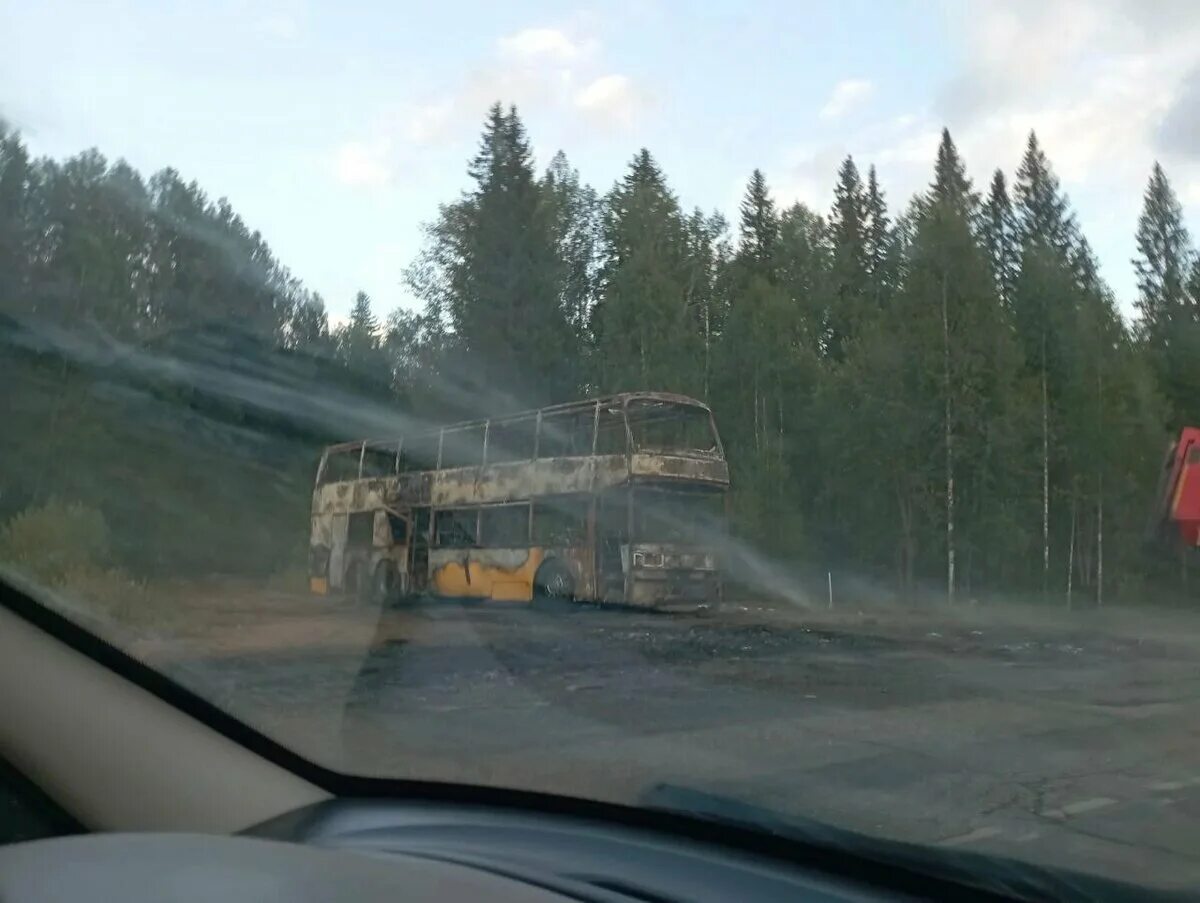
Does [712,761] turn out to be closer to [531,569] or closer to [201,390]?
[531,569]

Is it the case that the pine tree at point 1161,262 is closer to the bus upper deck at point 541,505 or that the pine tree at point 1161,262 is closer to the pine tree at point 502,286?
the bus upper deck at point 541,505

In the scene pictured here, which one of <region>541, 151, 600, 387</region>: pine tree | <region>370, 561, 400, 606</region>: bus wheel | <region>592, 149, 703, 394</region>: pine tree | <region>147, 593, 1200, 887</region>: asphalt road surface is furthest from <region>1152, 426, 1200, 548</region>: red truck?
<region>370, 561, 400, 606</region>: bus wheel

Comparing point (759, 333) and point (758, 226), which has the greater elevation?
point (758, 226)

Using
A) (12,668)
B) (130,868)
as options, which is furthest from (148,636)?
(130,868)

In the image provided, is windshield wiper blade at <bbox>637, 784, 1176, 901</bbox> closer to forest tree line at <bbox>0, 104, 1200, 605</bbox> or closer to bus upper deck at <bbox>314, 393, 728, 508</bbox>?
forest tree line at <bbox>0, 104, 1200, 605</bbox>

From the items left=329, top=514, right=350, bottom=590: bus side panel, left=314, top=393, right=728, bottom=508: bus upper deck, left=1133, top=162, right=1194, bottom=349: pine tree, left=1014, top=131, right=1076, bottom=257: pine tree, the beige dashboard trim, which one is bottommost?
the beige dashboard trim

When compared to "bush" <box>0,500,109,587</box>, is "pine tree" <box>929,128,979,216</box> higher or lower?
higher

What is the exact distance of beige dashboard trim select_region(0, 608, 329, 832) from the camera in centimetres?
385

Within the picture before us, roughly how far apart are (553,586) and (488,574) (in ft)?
1.55

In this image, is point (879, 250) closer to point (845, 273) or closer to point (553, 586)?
point (845, 273)

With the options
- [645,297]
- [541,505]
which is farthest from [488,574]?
[645,297]

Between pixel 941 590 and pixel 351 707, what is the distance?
2.27 meters

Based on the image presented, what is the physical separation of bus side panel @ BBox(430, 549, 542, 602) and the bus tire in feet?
0.12

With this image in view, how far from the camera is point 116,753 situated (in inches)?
155
